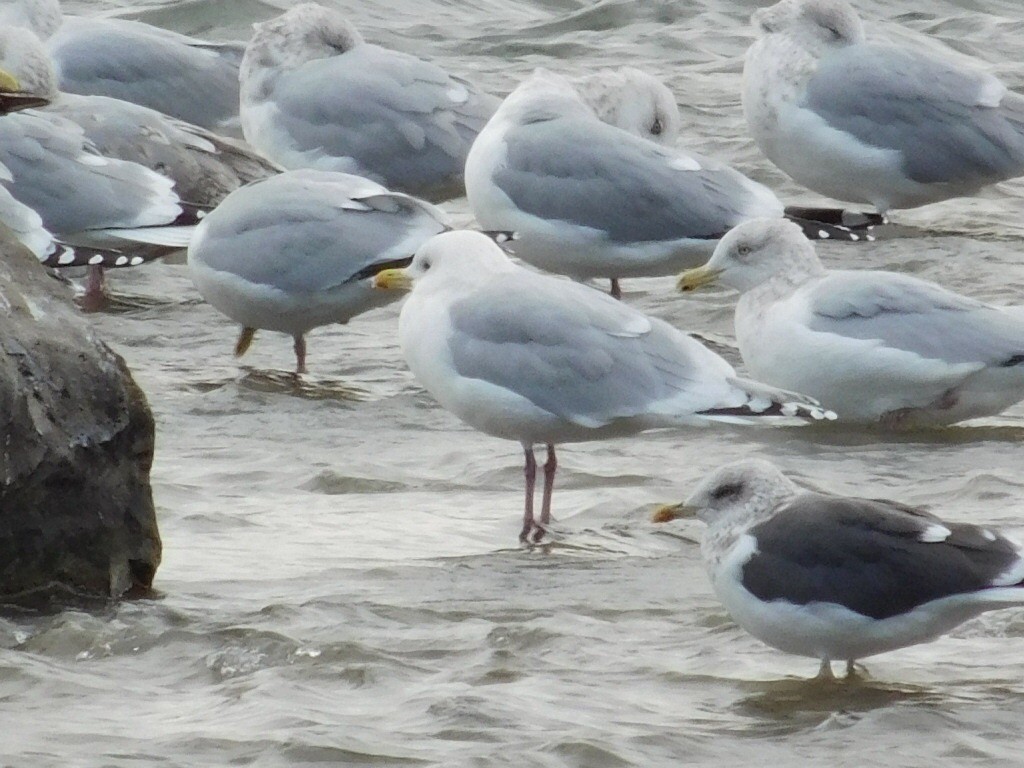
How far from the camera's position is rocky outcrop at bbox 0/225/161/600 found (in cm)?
507

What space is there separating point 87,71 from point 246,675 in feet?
23.8

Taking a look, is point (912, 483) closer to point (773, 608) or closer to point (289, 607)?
point (773, 608)

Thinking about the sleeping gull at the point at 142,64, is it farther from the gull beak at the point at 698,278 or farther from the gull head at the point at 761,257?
the gull head at the point at 761,257

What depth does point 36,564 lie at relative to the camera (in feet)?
17.0

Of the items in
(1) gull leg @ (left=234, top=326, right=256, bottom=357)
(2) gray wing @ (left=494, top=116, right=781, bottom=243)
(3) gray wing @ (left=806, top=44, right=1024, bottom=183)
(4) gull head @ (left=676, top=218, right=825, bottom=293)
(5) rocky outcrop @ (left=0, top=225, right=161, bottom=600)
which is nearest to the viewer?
(5) rocky outcrop @ (left=0, top=225, right=161, bottom=600)

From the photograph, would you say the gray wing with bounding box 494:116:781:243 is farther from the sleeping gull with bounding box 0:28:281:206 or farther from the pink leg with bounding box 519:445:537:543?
the pink leg with bounding box 519:445:537:543

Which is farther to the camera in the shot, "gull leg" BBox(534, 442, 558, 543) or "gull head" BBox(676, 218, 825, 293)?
"gull head" BBox(676, 218, 825, 293)

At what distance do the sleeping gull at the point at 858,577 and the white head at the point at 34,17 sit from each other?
7986mm

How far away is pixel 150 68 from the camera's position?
11711 millimetres

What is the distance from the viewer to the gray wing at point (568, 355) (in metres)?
6.29

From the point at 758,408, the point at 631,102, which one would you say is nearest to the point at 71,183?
the point at 631,102

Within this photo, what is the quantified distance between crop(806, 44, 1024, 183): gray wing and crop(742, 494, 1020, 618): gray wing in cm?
517

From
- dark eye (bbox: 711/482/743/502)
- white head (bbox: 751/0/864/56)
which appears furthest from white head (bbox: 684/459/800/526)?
white head (bbox: 751/0/864/56)

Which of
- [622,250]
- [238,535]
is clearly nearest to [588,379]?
[238,535]
